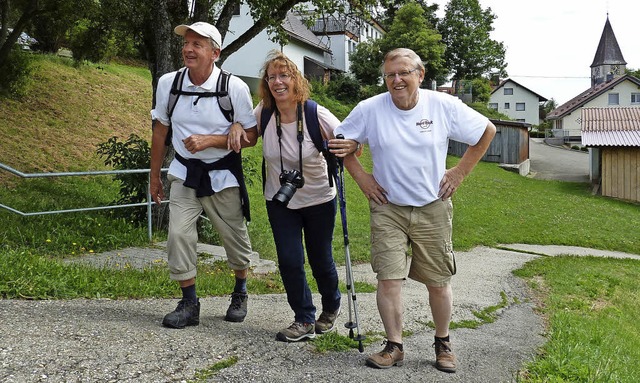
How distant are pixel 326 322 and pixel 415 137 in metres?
1.59

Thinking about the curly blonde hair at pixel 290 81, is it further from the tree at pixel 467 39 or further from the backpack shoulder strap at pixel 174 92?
the tree at pixel 467 39

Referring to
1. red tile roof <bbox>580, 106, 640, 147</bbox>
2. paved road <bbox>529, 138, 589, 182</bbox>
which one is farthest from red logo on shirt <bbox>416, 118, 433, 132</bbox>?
paved road <bbox>529, 138, 589, 182</bbox>

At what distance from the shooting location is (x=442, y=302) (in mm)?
4258

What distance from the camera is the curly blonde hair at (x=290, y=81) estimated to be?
438cm

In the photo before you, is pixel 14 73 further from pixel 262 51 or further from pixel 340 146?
pixel 262 51

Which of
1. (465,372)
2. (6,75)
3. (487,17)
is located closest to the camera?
(465,372)

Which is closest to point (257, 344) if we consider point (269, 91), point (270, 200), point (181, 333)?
point (181, 333)

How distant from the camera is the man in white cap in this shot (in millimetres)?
4527

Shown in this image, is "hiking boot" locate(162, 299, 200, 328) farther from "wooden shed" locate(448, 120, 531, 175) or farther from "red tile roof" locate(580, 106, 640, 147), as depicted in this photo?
"wooden shed" locate(448, 120, 531, 175)

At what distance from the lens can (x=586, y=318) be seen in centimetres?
729

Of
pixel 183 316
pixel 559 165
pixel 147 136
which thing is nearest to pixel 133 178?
pixel 183 316

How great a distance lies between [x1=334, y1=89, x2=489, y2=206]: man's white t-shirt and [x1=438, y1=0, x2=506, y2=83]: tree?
58201mm

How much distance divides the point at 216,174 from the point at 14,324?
5.42ft

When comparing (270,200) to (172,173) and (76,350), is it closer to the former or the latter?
(172,173)
